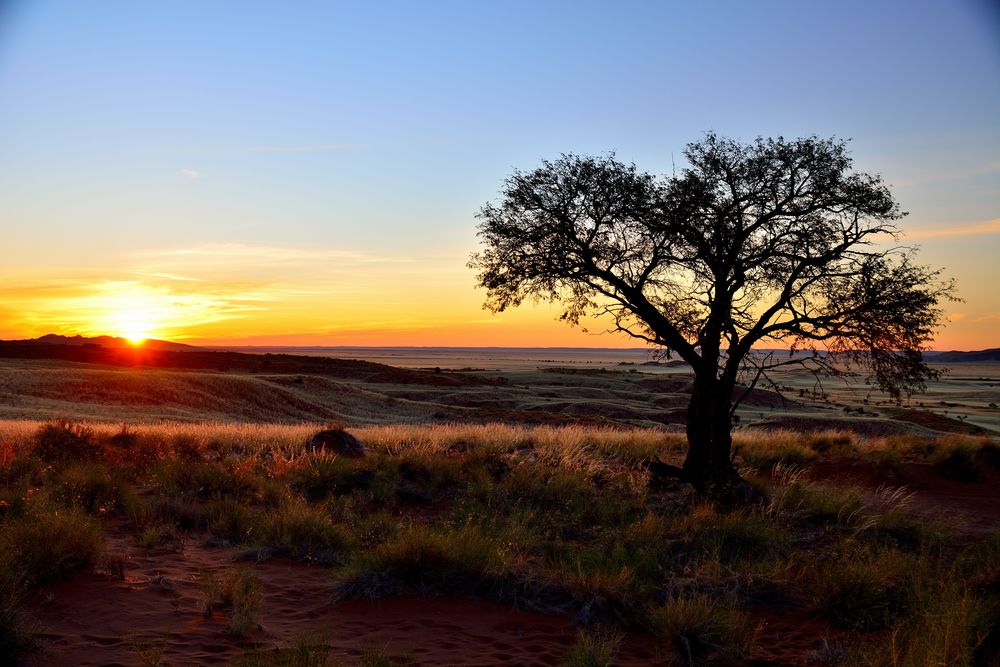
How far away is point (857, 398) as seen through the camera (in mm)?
78188

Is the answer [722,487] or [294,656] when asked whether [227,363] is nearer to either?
[722,487]

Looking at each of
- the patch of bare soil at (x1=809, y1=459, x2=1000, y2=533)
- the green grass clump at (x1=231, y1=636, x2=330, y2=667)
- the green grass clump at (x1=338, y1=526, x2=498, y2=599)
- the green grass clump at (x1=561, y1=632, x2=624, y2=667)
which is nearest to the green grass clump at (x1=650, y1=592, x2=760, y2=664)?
the green grass clump at (x1=561, y1=632, x2=624, y2=667)

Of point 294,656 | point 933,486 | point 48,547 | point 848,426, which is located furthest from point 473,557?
point 848,426

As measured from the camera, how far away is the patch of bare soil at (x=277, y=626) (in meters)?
6.38

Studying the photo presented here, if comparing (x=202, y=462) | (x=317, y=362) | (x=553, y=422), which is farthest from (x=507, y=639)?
(x=317, y=362)

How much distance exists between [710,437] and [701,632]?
21.8 ft

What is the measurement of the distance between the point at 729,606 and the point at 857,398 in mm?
79302

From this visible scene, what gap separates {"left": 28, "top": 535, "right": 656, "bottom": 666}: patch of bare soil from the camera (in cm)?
638

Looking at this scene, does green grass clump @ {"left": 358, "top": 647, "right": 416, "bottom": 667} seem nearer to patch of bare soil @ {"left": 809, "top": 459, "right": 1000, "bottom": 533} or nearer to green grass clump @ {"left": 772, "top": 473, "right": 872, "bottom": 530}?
green grass clump @ {"left": 772, "top": 473, "right": 872, "bottom": 530}

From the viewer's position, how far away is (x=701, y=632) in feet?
23.2

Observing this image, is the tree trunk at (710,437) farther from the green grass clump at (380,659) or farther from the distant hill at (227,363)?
the distant hill at (227,363)

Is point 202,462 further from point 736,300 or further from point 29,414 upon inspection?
point 29,414

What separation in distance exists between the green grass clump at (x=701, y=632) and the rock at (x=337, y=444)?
36.8ft

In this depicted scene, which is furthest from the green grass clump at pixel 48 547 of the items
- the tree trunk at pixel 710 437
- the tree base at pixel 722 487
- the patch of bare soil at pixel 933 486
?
the patch of bare soil at pixel 933 486
